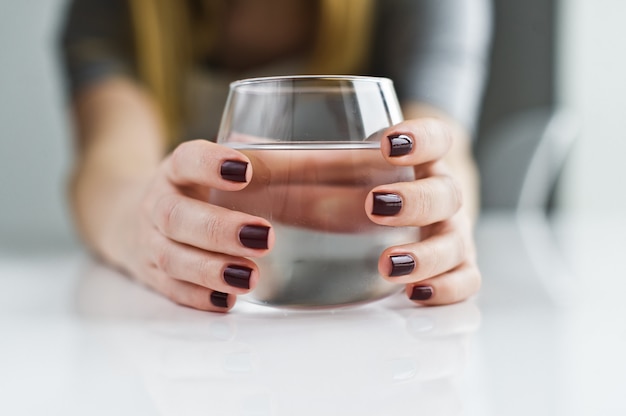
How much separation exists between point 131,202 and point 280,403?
0.35 m

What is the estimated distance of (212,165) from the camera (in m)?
0.34

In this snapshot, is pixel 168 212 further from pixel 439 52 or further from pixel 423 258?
pixel 439 52

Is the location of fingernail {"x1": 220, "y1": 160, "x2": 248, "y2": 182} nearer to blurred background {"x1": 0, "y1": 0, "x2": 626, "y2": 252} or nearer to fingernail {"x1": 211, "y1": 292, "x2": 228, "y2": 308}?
fingernail {"x1": 211, "y1": 292, "x2": 228, "y2": 308}

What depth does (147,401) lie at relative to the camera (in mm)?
246

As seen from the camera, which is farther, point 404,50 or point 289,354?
point 404,50

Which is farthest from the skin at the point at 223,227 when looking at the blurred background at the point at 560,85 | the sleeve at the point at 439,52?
the blurred background at the point at 560,85

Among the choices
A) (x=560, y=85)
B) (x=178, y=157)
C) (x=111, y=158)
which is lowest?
(x=560, y=85)

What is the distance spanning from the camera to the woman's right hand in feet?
1.11

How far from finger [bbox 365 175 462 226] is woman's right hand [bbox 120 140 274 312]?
5 cm

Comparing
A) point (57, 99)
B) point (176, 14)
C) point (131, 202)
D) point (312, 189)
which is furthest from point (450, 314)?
point (57, 99)

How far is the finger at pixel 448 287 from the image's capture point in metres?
0.39

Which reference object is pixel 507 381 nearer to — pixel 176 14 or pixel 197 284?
pixel 197 284

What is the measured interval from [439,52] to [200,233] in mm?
535

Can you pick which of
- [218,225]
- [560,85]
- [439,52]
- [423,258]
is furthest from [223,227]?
[560,85]
